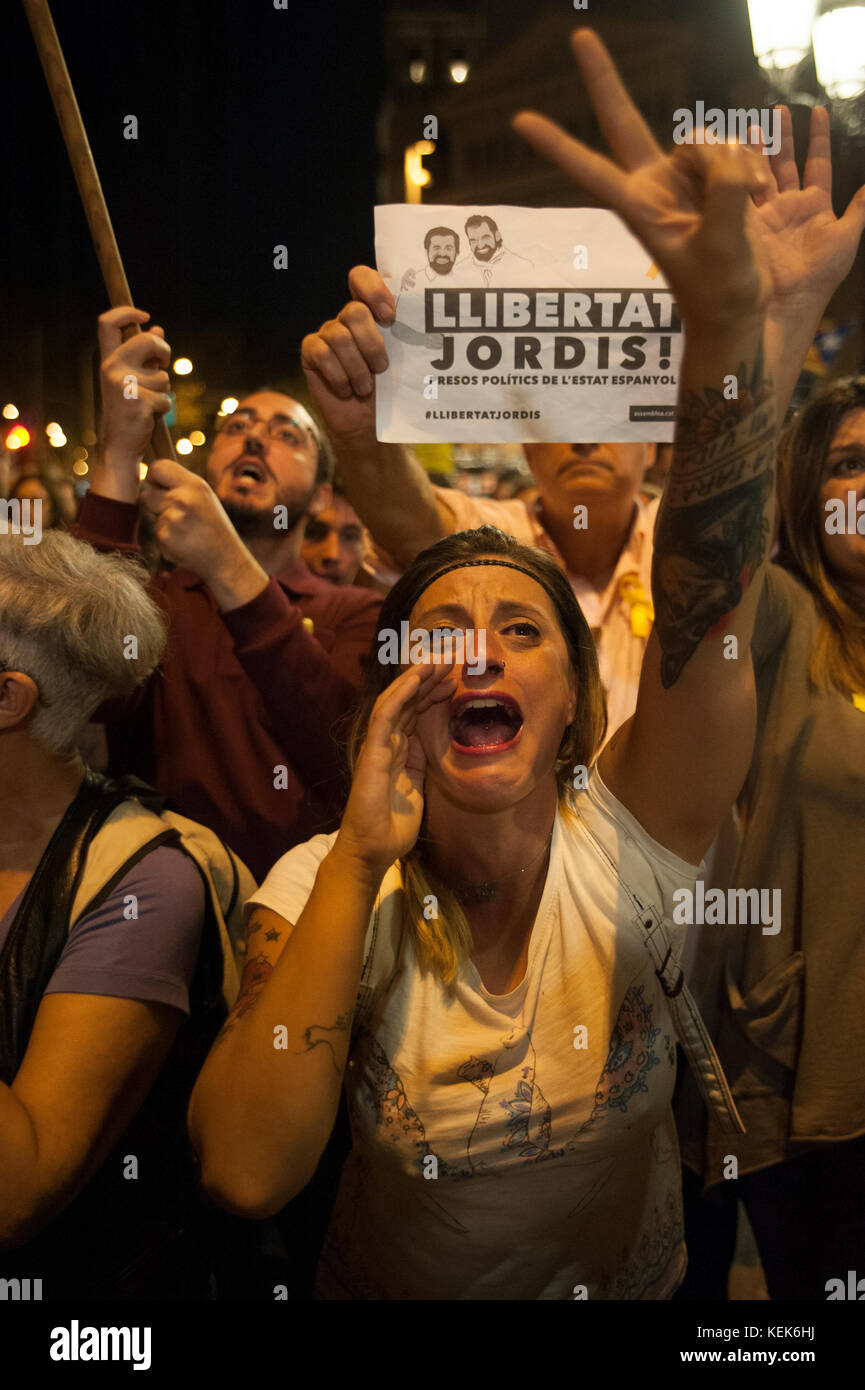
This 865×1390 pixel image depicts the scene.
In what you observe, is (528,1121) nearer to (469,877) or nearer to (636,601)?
(469,877)

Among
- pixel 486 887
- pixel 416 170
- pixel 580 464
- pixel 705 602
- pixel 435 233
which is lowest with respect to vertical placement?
pixel 486 887

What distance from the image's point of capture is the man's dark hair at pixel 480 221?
1505 millimetres

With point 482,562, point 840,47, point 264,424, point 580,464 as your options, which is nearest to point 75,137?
point 264,424

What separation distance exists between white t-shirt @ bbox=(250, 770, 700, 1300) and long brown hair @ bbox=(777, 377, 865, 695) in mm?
483

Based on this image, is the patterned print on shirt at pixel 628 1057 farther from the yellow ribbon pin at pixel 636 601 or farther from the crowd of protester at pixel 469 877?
the yellow ribbon pin at pixel 636 601

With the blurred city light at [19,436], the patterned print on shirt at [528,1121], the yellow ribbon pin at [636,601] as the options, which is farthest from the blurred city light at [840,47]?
the patterned print on shirt at [528,1121]

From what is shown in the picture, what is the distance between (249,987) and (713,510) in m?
0.77

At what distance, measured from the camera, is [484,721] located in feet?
4.50

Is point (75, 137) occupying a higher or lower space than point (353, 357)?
higher

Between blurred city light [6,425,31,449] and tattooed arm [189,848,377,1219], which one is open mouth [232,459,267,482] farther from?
tattooed arm [189,848,377,1219]
